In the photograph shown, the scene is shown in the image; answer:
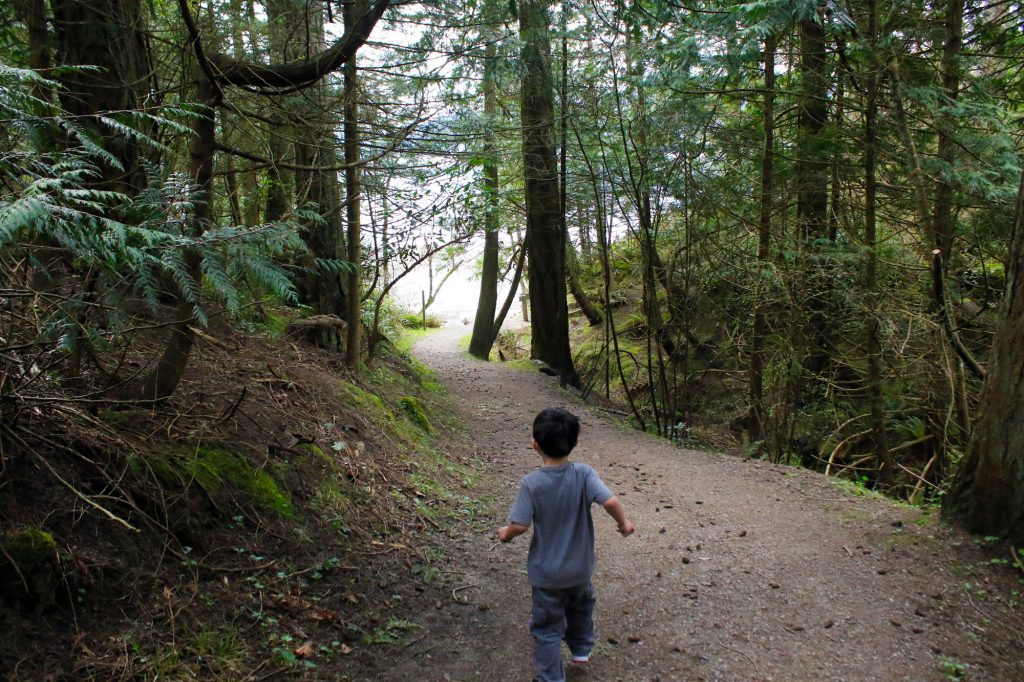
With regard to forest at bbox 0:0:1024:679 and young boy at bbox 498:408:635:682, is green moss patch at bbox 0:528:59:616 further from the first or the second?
young boy at bbox 498:408:635:682

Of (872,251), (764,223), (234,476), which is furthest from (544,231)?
(234,476)

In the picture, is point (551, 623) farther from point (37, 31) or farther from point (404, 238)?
point (404, 238)

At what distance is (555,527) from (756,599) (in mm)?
1979

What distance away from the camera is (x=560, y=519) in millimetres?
3166

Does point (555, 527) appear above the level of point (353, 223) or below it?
below

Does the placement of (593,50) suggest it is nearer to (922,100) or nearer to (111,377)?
(922,100)

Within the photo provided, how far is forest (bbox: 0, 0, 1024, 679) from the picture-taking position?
2.95m

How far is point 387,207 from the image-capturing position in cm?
729

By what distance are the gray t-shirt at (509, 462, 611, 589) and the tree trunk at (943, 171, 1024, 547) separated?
328 centimetres

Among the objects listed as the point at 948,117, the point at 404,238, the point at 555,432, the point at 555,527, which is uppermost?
the point at 948,117

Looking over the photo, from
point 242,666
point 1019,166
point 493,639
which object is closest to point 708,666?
point 493,639

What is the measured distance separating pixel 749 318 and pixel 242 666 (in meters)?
8.73

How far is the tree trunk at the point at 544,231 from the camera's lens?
1109 cm

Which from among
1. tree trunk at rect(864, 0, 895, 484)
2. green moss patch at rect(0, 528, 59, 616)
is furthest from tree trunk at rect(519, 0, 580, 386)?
green moss patch at rect(0, 528, 59, 616)
